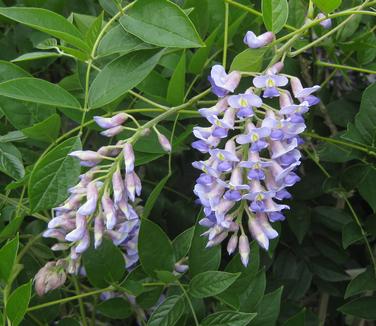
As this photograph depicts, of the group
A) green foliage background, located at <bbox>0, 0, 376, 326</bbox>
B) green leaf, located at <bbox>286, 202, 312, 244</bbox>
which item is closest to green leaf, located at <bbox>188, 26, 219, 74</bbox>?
green foliage background, located at <bbox>0, 0, 376, 326</bbox>

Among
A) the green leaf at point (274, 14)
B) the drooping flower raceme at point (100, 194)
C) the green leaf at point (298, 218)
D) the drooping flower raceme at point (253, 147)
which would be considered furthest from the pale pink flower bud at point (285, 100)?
the green leaf at point (298, 218)

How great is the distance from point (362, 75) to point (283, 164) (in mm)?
1085

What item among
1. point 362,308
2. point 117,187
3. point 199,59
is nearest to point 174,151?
point 199,59

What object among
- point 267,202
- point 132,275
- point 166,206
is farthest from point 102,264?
point 166,206

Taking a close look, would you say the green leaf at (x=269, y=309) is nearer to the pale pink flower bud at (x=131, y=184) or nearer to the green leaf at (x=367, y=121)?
the green leaf at (x=367, y=121)

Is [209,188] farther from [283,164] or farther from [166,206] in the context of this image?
[166,206]

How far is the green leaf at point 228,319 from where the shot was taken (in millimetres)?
1155

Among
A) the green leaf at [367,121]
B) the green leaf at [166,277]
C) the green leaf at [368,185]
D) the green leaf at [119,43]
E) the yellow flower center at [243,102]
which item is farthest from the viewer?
the green leaf at [368,185]

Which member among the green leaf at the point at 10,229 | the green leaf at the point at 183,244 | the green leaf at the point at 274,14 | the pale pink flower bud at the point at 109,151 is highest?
the green leaf at the point at 274,14

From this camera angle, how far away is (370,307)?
1.52 meters

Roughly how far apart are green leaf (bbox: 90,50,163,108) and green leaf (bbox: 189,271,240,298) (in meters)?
0.34

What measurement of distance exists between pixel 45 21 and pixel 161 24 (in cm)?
18

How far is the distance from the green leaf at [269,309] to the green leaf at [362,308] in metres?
0.21

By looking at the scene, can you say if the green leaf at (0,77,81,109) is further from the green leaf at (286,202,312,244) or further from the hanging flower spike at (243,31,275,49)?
the green leaf at (286,202,312,244)
